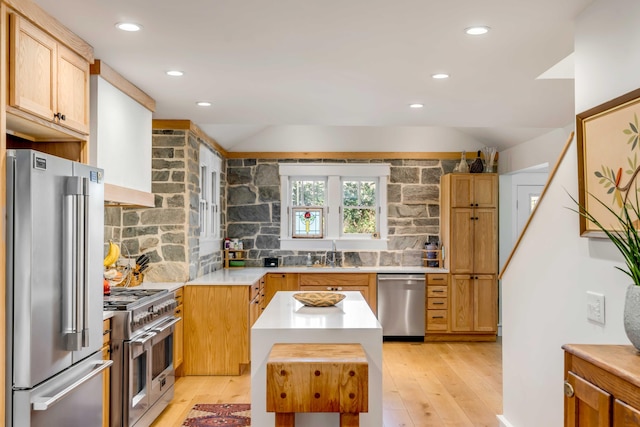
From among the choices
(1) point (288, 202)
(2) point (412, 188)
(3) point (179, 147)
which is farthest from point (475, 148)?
(3) point (179, 147)

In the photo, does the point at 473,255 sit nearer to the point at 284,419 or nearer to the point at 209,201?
the point at 209,201

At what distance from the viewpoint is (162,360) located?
13.3 feet

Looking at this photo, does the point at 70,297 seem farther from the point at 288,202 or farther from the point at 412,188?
the point at 412,188

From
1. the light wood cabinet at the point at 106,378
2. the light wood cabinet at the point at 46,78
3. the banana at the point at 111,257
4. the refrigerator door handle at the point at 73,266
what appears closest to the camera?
the light wood cabinet at the point at 46,78

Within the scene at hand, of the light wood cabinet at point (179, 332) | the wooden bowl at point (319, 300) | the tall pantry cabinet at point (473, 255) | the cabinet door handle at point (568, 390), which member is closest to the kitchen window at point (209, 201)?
the light wood cabinet at point (179, 332)

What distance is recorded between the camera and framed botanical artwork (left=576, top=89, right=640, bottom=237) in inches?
78.4

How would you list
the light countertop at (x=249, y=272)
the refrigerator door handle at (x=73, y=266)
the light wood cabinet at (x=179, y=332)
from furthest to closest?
the light countertop at (x=249, y=272) → the light wood cabinet at (x=179, y=332) → the refrigerator door handle at (x=73, y=266)

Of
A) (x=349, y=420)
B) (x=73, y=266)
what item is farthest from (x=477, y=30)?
(x=73, y=266)

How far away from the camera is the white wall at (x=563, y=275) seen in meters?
2.19

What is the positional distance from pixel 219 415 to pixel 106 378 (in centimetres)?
106

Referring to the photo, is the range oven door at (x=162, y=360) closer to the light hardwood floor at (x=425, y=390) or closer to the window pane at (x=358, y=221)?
the light hardwood floor at (x=425, y=390)

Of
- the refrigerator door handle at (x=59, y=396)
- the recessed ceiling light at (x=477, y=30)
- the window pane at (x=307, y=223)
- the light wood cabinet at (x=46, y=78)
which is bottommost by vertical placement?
the refrigerator door handle at (x=59, y=396)

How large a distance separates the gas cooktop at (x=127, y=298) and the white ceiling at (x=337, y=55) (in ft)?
4.93

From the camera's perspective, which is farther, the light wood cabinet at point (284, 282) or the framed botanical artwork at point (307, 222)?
the framed botanical artwork at point (307, 222)
